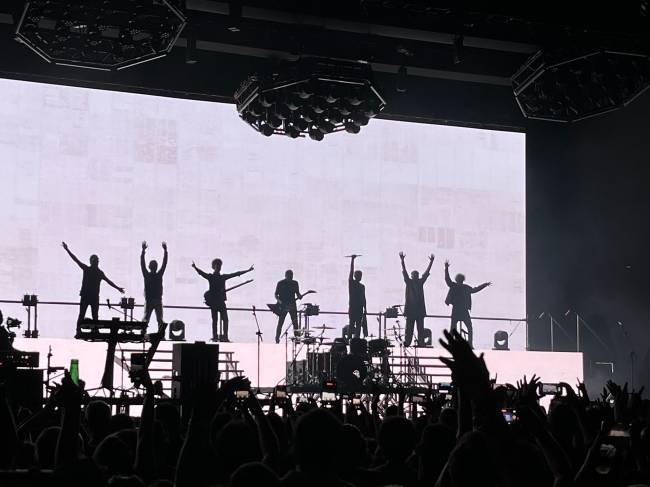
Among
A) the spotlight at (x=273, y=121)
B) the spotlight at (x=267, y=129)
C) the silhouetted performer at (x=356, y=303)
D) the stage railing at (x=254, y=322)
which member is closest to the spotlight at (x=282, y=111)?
the spotlight at (x=273, y=121)

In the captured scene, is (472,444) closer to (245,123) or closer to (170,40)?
(170,40)

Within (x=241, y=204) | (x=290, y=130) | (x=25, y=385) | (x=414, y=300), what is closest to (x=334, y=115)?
(x=290, y=130)

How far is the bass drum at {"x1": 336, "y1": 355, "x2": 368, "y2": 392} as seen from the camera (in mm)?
11752

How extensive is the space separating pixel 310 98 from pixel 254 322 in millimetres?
3995

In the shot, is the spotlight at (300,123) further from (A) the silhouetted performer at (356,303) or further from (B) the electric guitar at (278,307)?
(B) the electric guitar at (278,307)

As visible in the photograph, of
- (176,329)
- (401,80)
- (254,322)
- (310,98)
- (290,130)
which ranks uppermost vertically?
(401,80)

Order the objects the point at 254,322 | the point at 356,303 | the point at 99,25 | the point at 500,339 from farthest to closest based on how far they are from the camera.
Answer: the point at 500,339 → the point at 254,322 → the point at 356,303 → the point at 99,25

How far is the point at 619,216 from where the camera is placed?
14.2m

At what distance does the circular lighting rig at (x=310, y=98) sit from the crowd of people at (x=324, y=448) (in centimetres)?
886

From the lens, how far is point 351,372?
39.0 ft

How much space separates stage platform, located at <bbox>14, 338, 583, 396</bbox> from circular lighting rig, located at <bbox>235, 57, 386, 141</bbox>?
3.32 meters

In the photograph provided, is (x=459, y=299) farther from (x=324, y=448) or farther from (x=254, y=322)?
(x=324, y=448)

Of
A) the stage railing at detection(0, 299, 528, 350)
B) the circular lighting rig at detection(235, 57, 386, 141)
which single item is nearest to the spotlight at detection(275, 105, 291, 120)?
the circular lighting rig at detection(235, 57, 386, 141)

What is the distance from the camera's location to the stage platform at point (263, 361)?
1134 cm
